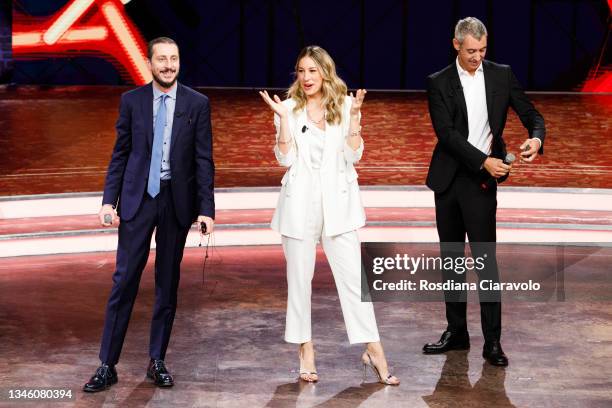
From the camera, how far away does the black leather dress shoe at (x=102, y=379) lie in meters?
4.72

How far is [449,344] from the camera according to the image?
5.40 meters

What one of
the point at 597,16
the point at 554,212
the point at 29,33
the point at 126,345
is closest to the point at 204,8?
the point at 29,33

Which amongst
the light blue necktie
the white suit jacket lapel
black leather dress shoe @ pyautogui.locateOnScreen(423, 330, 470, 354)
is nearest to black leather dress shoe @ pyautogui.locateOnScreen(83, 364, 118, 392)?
the light blue necktie

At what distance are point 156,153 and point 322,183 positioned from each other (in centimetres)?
75

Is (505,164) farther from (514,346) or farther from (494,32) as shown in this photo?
(494,32)

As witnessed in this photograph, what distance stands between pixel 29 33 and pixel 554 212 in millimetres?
10630

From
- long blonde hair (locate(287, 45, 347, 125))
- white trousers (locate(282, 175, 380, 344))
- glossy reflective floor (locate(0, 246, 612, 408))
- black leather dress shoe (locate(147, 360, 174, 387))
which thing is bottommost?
glossy reflective floor (locate(0, 246, 612, 408))

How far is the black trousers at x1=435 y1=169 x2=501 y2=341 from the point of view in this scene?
528cm

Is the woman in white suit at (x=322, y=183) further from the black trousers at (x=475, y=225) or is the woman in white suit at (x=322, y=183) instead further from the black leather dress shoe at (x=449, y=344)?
the black trousers at (x=475, y=225)

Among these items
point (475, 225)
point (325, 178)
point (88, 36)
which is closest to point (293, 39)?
point (88, 36)

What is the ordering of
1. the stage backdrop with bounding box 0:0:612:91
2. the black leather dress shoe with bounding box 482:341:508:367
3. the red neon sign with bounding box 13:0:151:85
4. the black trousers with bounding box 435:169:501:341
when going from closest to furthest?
1. the black leather dress shoe with bounding box 482:341:508:367
2. the black trousers with bounding box 435:169:501:341
3. the red neon sign with bounding box 13:0:151:85
4. the stage backdrop with bounding box 0:0:612:91

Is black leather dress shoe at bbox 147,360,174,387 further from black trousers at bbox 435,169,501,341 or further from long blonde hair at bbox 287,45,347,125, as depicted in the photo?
black trousers at bbox 435,169,501,341

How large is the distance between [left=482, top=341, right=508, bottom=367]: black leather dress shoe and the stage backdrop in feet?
39.2

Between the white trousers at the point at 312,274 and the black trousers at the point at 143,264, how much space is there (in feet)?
1.71
